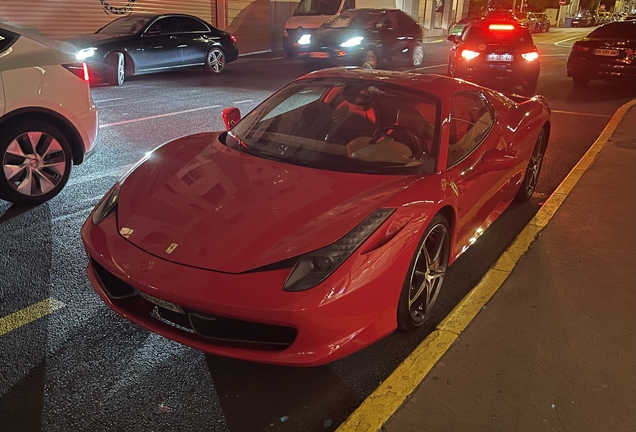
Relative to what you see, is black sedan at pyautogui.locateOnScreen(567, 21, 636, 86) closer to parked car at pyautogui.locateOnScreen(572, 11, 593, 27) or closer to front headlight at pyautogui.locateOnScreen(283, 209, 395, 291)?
front headlight at pyautogui.locateOnScreen(283, 209, 395, 291)

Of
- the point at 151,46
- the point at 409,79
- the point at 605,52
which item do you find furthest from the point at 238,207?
the point at 605,52

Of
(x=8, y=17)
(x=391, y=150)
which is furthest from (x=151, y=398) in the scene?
(x=8, y=17)

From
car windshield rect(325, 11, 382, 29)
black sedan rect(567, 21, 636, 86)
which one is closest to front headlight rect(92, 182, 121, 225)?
car windshield rect(325, 11, 382, 29)

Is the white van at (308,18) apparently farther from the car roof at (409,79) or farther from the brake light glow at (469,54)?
the car roof at (409,79)

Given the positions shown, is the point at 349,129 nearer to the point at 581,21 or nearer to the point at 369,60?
the point at 369,60

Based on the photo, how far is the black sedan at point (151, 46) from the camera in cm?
1109

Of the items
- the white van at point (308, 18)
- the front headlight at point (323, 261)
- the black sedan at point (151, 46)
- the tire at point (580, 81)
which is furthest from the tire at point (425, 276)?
the white van at point (308, 18)

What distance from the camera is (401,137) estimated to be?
11.4 ft

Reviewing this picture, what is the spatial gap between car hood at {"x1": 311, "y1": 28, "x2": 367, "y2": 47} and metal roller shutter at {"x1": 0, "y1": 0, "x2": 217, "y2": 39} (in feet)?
21.1

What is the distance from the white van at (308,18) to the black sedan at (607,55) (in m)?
7.19

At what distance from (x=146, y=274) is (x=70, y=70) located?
129 inches

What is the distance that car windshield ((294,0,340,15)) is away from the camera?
55.6 feet

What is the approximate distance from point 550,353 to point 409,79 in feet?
6.61

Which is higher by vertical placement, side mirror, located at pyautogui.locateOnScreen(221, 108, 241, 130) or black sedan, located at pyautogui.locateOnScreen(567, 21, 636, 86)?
side mirror, located at pyautogui.locateOnScreen(221, 108, 241, 130)
